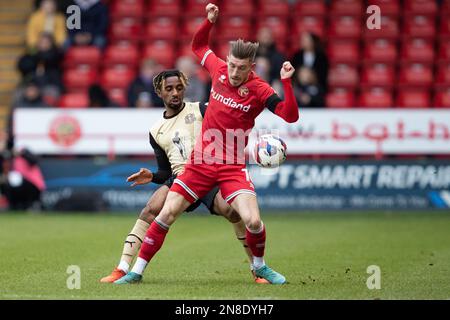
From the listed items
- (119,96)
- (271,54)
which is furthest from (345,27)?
(119,96)

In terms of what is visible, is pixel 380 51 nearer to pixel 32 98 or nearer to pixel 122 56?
pixel 122 56

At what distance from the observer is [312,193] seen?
18.9 m

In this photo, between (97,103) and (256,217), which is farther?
(97,103)

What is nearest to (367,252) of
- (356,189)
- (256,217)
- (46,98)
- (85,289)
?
(256,217)

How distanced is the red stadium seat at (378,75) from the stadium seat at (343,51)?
15.3 inches

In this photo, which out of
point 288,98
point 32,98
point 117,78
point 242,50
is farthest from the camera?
point 117,78

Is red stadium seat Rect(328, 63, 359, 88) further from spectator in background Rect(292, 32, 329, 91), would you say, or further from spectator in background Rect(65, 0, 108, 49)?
spectator in background Rect(65, 0, 108, 49)

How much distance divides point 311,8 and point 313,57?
2.91 metres

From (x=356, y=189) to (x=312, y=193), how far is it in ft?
2.61

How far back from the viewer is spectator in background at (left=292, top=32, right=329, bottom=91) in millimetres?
19828

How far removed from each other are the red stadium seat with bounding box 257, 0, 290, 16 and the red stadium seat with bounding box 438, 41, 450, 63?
3.38m

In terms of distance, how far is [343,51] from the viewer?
21.9 m

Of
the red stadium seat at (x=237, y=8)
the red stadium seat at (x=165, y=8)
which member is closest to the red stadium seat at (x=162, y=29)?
the red stadium seat at (x=165, y=8)
